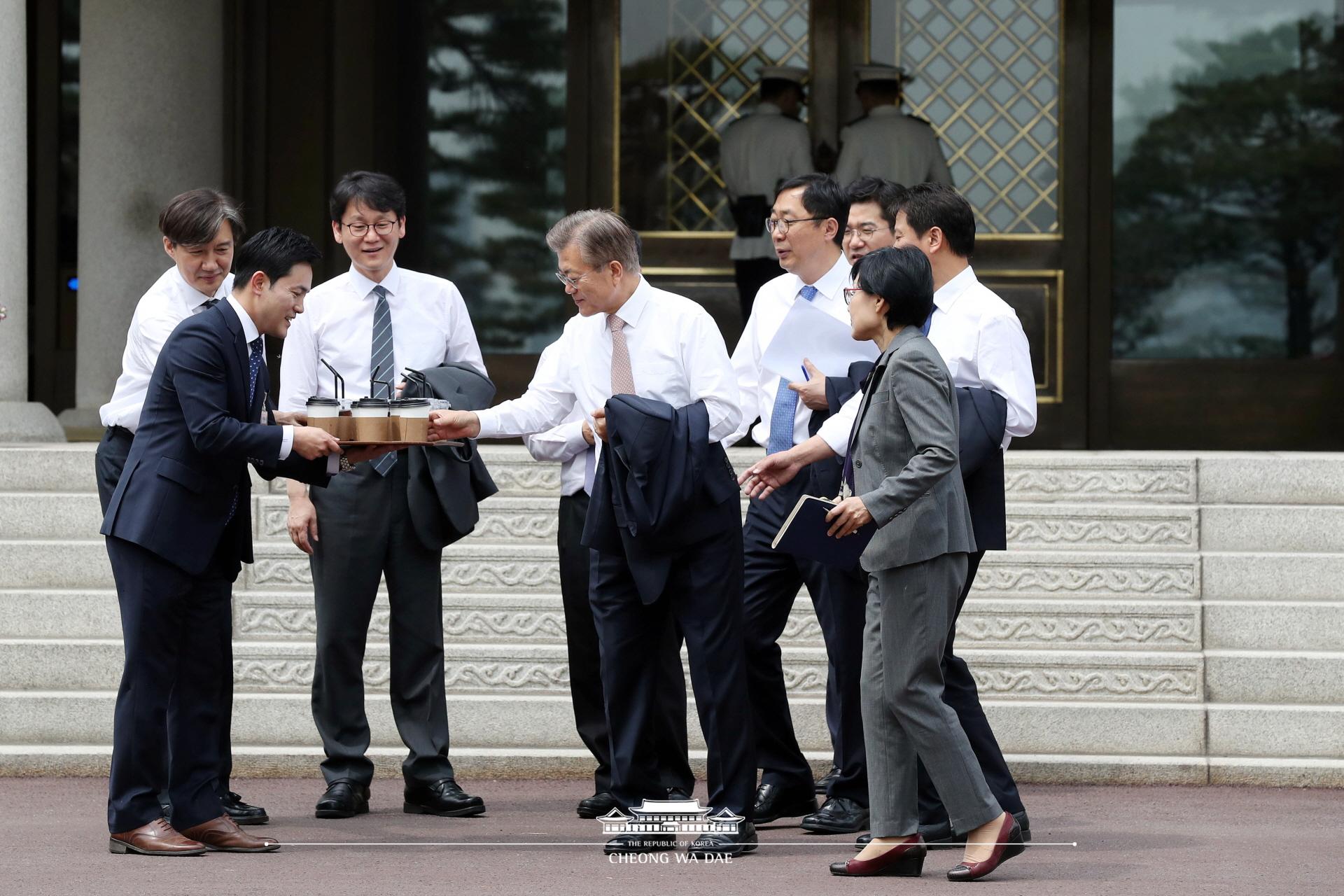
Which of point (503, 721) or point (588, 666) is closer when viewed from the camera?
point (588, 666)

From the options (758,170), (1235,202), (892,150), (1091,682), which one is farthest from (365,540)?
(1235,202)

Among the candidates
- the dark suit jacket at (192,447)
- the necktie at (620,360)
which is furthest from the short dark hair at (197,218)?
the necktie at (620,360)

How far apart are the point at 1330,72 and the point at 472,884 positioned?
8559mm

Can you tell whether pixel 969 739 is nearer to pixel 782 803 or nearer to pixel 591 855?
pixel 782 803

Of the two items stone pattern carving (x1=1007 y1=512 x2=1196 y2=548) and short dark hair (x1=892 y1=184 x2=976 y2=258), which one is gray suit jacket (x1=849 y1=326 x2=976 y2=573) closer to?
short dark hair (x1=892 y1=184 x2=976 y2=258)

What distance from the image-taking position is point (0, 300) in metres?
9.45

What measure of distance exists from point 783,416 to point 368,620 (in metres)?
1.61

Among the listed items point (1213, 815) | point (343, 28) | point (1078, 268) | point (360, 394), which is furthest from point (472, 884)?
point (343, 28)

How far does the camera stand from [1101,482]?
842 centimetres

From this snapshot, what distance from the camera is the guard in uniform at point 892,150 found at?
10.5 m

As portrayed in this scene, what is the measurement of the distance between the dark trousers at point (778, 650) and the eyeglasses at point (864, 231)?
0.85m

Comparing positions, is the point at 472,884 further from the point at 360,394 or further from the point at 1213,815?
the point at 1213,815

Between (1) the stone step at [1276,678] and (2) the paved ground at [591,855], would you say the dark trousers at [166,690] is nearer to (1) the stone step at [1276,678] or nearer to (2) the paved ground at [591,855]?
(2) the paved ground at [591,855]

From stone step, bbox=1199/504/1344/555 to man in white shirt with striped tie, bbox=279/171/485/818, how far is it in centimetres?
357
